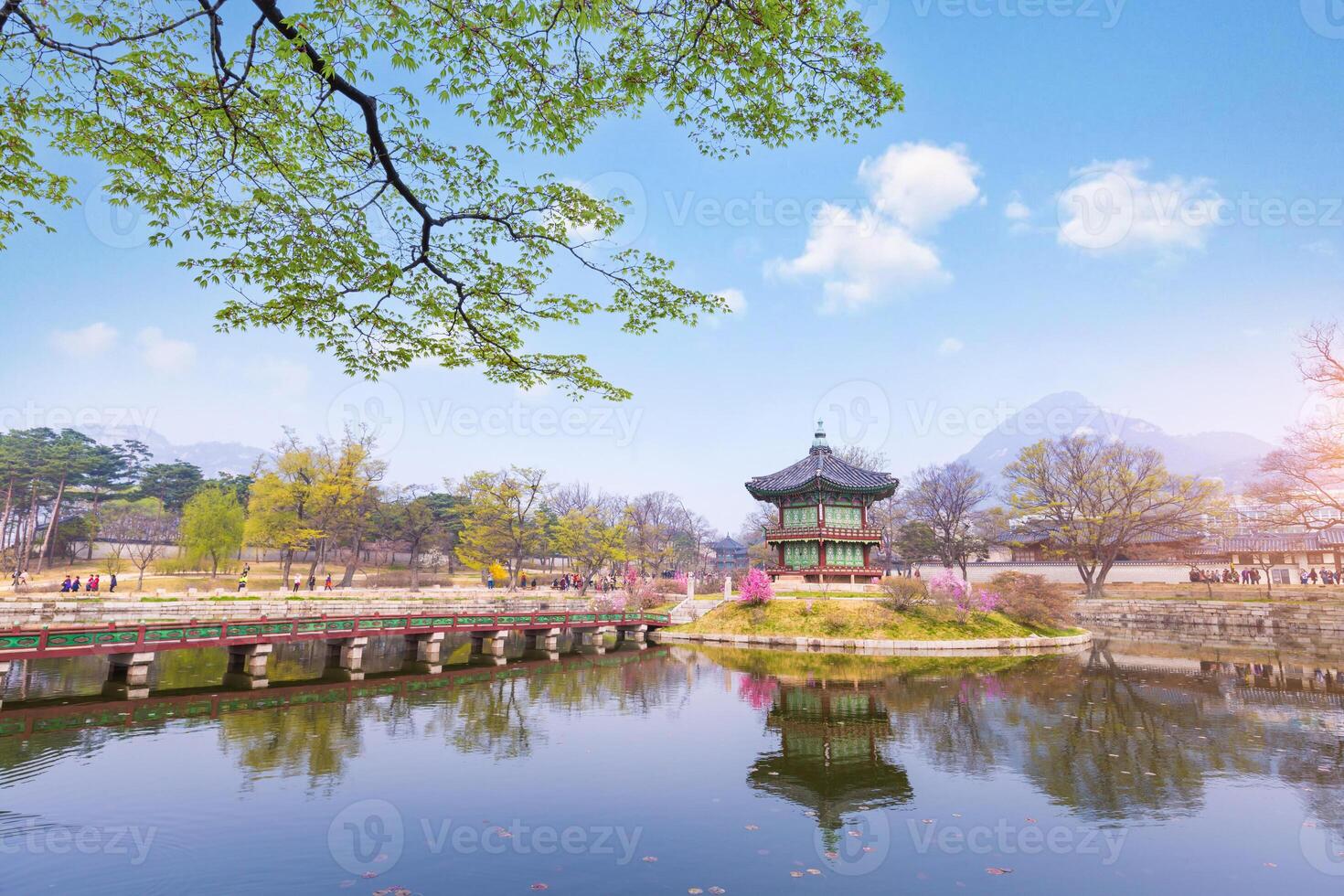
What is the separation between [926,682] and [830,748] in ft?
35.4

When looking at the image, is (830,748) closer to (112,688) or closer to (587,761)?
(587,761)

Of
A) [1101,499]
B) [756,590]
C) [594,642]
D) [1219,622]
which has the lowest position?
[594,642]

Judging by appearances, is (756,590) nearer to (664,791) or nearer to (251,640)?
(251,640)

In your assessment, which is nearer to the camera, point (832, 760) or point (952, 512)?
point (832, 760)

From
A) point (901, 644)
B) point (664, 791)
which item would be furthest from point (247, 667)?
point (901, 644)

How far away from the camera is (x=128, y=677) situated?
→ 803 inches

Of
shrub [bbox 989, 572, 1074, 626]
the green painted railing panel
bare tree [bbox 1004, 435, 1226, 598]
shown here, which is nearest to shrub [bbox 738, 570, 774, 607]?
shrub [bbox 989, 572, 1074, 626]

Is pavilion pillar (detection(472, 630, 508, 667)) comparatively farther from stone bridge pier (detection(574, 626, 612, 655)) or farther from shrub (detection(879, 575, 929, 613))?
shrub (detection(879, 575, 929, 613))

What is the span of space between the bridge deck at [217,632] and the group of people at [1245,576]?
50909 millimetres

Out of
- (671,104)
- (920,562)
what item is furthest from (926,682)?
(920,562)

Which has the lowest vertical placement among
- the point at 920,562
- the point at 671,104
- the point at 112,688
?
the point at 112,688

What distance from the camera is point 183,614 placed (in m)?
35.8

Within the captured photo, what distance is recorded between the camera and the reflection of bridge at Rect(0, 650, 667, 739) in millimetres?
15539

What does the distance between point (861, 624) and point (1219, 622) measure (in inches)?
1055
